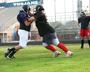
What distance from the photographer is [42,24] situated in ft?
40.0

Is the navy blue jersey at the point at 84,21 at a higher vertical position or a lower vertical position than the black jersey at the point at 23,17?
lower

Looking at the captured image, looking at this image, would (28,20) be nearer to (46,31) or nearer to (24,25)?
(24,25)

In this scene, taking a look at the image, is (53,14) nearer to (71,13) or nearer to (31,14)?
(71,13)

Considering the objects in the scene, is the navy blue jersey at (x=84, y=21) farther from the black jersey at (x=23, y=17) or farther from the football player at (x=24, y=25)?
the black jersey at (x=23, y=17)

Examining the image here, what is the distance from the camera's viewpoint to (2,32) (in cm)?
3175

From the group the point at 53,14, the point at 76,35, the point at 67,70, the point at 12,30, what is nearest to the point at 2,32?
the point at 12,30

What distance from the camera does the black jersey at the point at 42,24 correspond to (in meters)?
12.1

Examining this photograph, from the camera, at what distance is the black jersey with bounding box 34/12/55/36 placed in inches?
477

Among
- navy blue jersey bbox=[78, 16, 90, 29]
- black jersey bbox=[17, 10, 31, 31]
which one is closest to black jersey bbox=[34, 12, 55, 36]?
black jersey bbox=[17, 10, 31, 31]

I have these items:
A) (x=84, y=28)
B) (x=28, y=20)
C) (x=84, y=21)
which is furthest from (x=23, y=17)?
(x=84, y=21)

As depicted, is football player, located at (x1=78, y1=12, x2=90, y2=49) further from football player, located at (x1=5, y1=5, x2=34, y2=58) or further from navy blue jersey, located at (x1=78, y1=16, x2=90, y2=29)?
football player, located at (x1=5, y1=5, x2=34, y2=58)

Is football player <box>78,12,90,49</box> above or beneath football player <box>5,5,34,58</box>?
beneath

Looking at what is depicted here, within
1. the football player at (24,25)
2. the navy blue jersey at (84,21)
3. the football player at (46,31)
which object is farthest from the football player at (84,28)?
the football player at (24,25)

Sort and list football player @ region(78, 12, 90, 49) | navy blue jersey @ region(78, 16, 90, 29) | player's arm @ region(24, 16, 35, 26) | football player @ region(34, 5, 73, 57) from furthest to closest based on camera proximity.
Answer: navy blue jersey @ region(78, 16, 90, 29) → football player @ region(78, 12, 90, 49) → football player @ region(34, 5, 73, 57) → player's arm @ region(24, 16, 35, 26)
